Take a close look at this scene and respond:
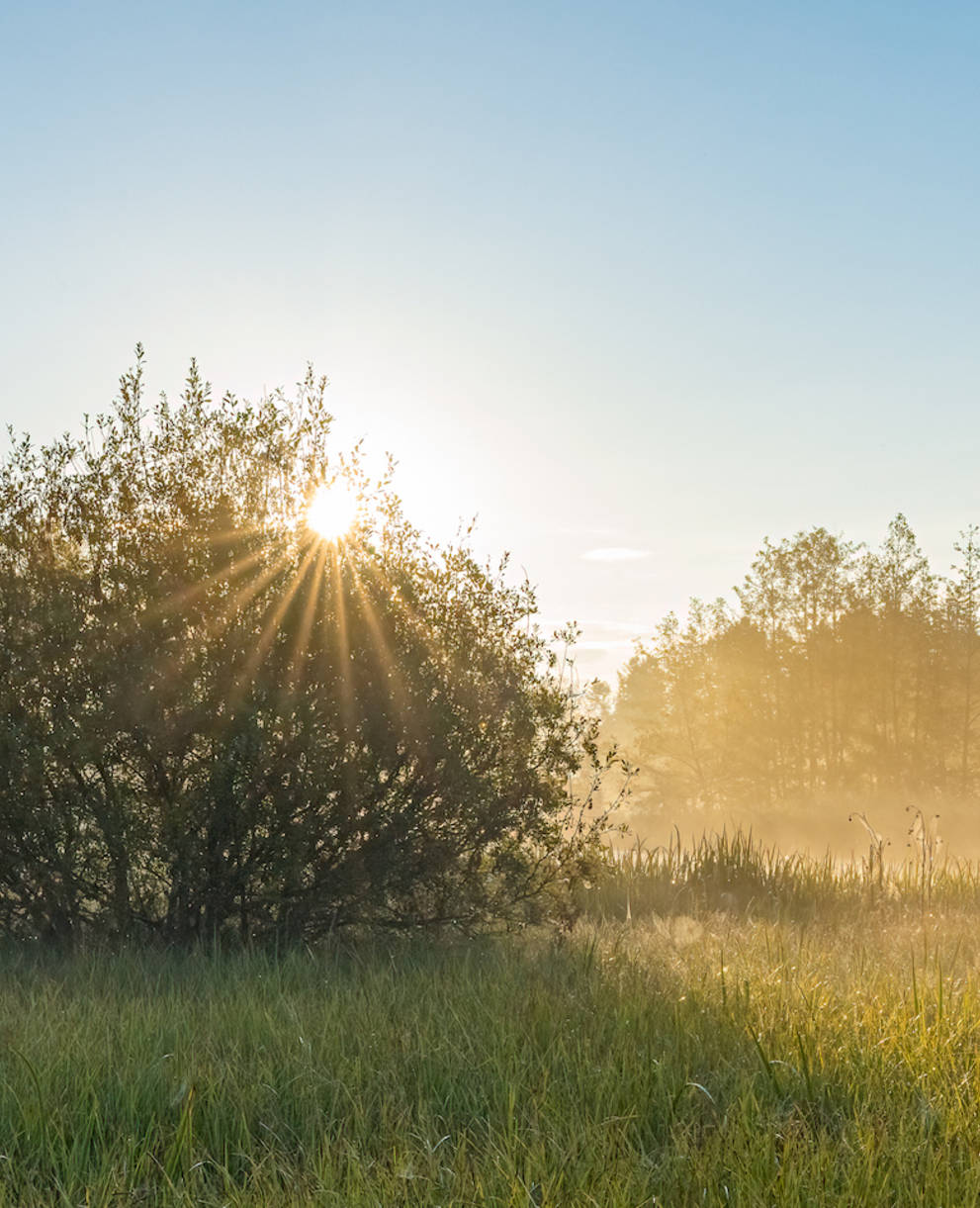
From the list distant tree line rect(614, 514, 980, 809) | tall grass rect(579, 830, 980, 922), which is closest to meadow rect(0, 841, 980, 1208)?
tall grass rect(579, 830, 980, 922)

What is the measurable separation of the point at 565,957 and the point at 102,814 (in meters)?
3.15

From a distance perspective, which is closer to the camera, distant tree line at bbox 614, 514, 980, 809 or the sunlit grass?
the sunlit grass

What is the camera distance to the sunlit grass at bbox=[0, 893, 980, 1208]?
10.5 feet

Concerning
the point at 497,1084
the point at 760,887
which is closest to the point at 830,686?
the point at 760,887

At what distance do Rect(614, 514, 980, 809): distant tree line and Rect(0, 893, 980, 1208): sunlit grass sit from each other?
3186cm

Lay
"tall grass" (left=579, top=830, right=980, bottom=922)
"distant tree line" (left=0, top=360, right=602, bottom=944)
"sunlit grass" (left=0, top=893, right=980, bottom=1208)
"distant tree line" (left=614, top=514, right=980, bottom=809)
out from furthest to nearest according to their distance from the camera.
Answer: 1. "distant tree line" (left=614, top=514, right=980, bottom=809)
2. "tall grass" (left=579, top=830, right=980, bottom=922)
3. "distant tree line" (left=0, top=360, right=602, bottom=944)
4. "sunlit grass" (left=0, top=893, right=980, bottom=1208)

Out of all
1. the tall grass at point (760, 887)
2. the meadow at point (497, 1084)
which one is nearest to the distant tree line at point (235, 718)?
the meadow at point (497, 1084)

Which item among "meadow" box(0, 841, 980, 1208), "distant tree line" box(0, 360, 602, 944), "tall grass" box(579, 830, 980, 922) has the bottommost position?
"tall grass" box(579, 830, 980, 922)

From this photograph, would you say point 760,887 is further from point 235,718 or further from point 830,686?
point 830,686

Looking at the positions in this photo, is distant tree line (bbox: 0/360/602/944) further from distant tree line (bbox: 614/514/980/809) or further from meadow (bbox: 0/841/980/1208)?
distant tree line (bbox: 614/514/980/809)

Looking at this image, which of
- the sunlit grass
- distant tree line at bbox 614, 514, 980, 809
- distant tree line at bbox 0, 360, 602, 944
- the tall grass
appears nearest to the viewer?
the sunlit grass

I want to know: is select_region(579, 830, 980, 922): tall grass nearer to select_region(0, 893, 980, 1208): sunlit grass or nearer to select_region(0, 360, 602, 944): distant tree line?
select_region(0, 360, 602, 944): distant tree line

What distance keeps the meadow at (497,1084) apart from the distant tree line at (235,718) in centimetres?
98

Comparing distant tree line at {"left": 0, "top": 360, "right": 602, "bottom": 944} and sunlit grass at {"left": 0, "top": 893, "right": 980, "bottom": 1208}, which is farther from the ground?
distant tree line at {"left": 0, "top": 360, "right": 602, "bottom": 944}
